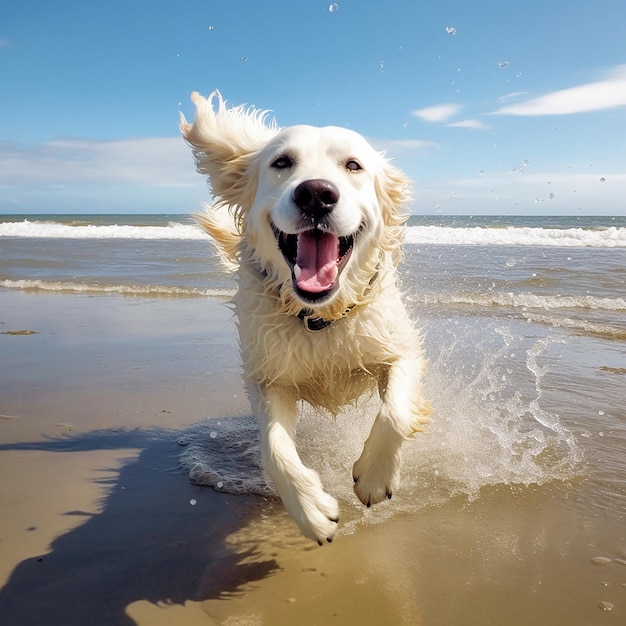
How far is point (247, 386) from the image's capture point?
342 centimetres

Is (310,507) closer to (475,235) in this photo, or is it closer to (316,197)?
(316,197)

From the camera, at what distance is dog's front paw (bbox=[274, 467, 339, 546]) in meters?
2.51

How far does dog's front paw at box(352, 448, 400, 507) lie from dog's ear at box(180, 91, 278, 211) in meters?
1.61

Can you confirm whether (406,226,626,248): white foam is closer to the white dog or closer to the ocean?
the ocean

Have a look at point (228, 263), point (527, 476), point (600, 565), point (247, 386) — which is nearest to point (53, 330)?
point (228, 263)

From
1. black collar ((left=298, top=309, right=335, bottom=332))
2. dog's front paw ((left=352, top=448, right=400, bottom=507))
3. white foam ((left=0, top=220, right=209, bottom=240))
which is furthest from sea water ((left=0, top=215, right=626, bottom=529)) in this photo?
white foam ((left=0, top=220, right=209, bottom=240))

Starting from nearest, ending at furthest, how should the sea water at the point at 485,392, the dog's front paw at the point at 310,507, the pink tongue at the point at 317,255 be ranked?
the dog's front paw at the point at 310,507, the pink tongue at the point at 317,255, the sea water at the point at 485,392

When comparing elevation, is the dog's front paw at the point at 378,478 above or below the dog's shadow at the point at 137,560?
above

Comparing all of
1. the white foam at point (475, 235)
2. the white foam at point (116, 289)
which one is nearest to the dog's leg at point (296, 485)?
the white foam at point (116, 289)

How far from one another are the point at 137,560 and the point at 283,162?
1.96 meters

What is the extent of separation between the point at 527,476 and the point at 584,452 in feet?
1.71

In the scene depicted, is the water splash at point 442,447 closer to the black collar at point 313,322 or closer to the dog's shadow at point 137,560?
the dog's shadow at point 137,560

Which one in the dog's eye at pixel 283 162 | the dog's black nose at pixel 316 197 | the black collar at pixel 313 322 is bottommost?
the black collar at pixel 313 322

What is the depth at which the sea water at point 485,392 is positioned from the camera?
3.52m
